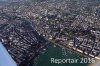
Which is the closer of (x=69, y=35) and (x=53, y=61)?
(x=53, y=61)

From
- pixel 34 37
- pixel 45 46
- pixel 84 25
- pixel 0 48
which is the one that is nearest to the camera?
pixel 0 48

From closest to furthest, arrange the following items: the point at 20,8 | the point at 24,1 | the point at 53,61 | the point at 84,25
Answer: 1. the point at 53,61
2. the point at 84,25
3. the point at 20,8
4. the point at 24,1

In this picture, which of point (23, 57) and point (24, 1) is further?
point (24, 1)

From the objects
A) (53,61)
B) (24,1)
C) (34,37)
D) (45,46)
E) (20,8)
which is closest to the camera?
(53,61)

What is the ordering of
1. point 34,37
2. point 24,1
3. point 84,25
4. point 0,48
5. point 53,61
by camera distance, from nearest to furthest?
point 0,48 → point 53,61 → point 34,37 → point 84,25 → point 24,1

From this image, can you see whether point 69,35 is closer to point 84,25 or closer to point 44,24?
point 84,25

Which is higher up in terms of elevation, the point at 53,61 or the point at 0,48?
the point at 0,48

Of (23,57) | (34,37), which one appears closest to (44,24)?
(34,37)

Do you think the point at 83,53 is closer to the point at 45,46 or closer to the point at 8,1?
the point at 45,46

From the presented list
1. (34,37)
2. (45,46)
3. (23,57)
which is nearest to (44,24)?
(34,37)
